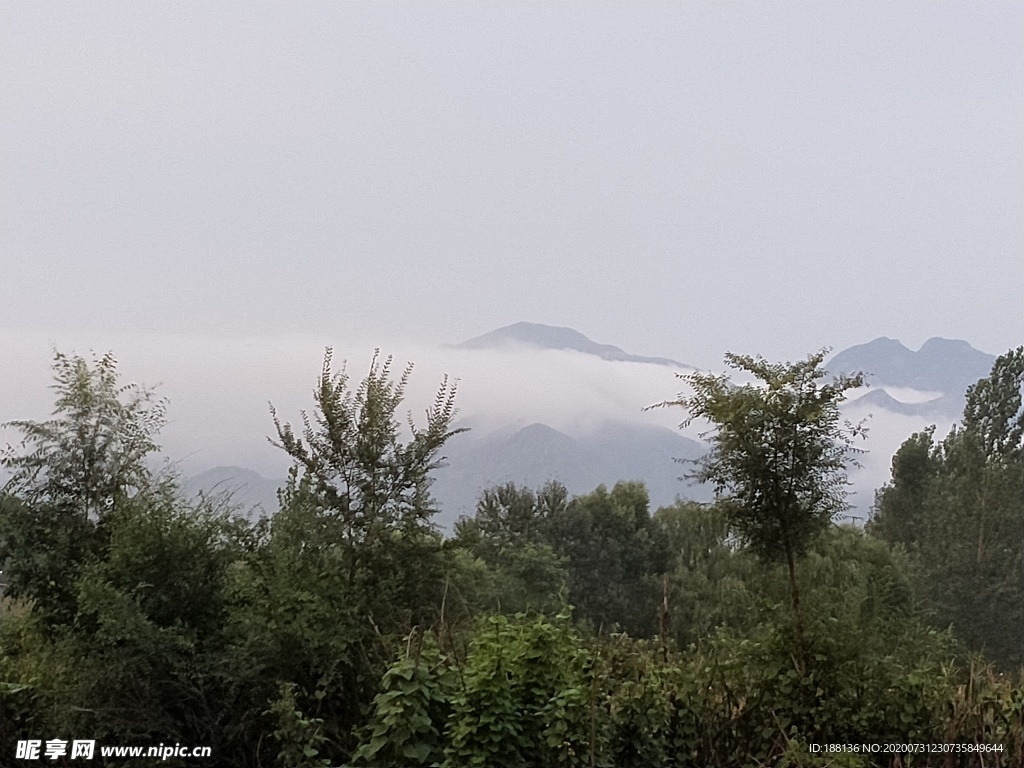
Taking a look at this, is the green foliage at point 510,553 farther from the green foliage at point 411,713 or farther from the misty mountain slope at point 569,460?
the green foliage at point 411,713

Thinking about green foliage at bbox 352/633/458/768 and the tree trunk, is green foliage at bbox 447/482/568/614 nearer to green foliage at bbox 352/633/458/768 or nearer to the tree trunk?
green foliage at bbox 352/633/458/768

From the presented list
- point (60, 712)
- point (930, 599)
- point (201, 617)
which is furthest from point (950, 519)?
point (60, 712)

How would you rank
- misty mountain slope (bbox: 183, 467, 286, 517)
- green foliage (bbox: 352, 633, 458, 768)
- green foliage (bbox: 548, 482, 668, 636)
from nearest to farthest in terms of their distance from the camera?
green foliage (bbox: 352, 633, 458, 768)
misty mountain slope (bbox: 183, 467, 286, 517)
green foliage (bbox: 548, 482, 668, 636)

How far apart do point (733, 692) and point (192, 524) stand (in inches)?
92.9

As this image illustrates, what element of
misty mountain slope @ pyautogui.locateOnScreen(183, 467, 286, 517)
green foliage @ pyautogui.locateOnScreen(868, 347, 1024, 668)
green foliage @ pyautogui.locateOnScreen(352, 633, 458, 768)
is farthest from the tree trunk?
misty mountain slope @ pyautogui.locateOnScreen(183, 467, 286, 517)

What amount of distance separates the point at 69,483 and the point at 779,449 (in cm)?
311

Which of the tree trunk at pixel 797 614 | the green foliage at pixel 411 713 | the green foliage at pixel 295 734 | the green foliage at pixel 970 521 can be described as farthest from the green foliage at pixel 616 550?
the green foliage at pixel 295 734

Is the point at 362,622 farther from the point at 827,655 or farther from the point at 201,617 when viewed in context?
the point at 827,655

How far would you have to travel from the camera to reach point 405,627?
443cm

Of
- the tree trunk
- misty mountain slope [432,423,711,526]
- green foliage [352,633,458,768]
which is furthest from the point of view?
misty mountain slope [432,423,711,526]

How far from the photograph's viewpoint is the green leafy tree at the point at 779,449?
4141 millimetres

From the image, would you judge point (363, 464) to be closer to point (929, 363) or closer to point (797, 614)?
point (797, 614)

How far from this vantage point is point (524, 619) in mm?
4211

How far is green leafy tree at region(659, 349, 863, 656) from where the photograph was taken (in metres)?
4.14
